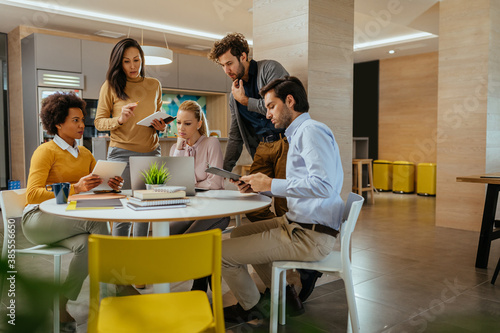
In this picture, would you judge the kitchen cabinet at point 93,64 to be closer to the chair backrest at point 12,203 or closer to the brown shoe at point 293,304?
the chair backrest at point 12,203

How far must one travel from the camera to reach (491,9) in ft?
15.6

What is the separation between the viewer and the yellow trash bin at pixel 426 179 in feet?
26.9

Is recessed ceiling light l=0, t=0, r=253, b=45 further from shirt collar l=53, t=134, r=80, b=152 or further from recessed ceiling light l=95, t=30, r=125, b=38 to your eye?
shirt collar l=53, t=134, r=80, b=152

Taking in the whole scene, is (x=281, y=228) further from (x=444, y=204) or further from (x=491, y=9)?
(x=491, y=9)

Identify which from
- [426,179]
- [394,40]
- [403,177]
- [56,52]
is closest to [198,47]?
[56,52]

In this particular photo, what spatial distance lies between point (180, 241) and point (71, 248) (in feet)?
3.86

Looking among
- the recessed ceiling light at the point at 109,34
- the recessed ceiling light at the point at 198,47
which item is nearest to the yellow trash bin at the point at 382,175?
the recessed ceiling light at the point at 198,47

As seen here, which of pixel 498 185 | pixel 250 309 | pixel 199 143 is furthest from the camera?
pixel 498 185

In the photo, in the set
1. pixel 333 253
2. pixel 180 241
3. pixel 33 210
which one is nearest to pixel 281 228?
pixel 333 253

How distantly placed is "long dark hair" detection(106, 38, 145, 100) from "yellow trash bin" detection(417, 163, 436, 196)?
6847mm

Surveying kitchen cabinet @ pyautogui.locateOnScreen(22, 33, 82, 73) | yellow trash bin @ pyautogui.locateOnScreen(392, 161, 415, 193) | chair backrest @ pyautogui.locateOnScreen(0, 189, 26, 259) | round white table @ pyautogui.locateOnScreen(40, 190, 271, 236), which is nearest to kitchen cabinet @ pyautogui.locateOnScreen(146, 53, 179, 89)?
kitchen cabinet @ pyautogui.locateOnScreen(22, 33, 82, 73)

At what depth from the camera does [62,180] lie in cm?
230

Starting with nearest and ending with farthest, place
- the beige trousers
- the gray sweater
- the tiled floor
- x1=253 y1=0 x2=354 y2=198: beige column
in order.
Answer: the beige trousers
the tiled floor
the gray sweater
x1=253 y1=0 x2=354 y2=198: beige column

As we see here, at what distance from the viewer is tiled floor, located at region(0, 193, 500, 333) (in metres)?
2.41
